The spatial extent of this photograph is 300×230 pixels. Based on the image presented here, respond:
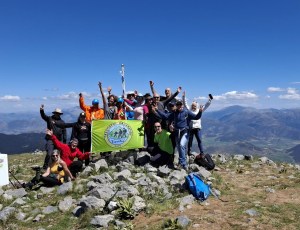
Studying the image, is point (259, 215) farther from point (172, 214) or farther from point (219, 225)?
point (172, 214)

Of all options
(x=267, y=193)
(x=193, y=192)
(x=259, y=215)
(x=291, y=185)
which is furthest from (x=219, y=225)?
(x=291, y=185)

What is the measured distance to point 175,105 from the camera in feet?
63.5

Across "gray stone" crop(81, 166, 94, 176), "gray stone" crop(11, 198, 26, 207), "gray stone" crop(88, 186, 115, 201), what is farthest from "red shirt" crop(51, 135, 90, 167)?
"gray stone" crop(88, 186, 115, 201)

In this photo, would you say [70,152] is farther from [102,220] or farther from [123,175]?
[102,220]

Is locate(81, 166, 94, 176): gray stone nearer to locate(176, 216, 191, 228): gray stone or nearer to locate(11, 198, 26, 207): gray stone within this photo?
locate(11, 198, 26, 207): gray stone

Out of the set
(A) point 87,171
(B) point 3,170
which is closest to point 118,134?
(A) point 87,171

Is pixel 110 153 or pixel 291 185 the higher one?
pixel 110 153

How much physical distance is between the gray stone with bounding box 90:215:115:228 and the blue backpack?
4.31 metres

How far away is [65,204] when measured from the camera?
597 inches

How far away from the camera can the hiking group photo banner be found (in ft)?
69.4

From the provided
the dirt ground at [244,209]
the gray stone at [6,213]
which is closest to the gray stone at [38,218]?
the gray stone at [6,213]

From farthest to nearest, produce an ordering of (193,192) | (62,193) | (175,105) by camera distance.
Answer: (175,105) → (62,193) → (193,192)

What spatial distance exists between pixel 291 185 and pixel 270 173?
12.3 ft

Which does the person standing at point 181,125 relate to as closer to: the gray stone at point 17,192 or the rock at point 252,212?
the rock at point 252,212
